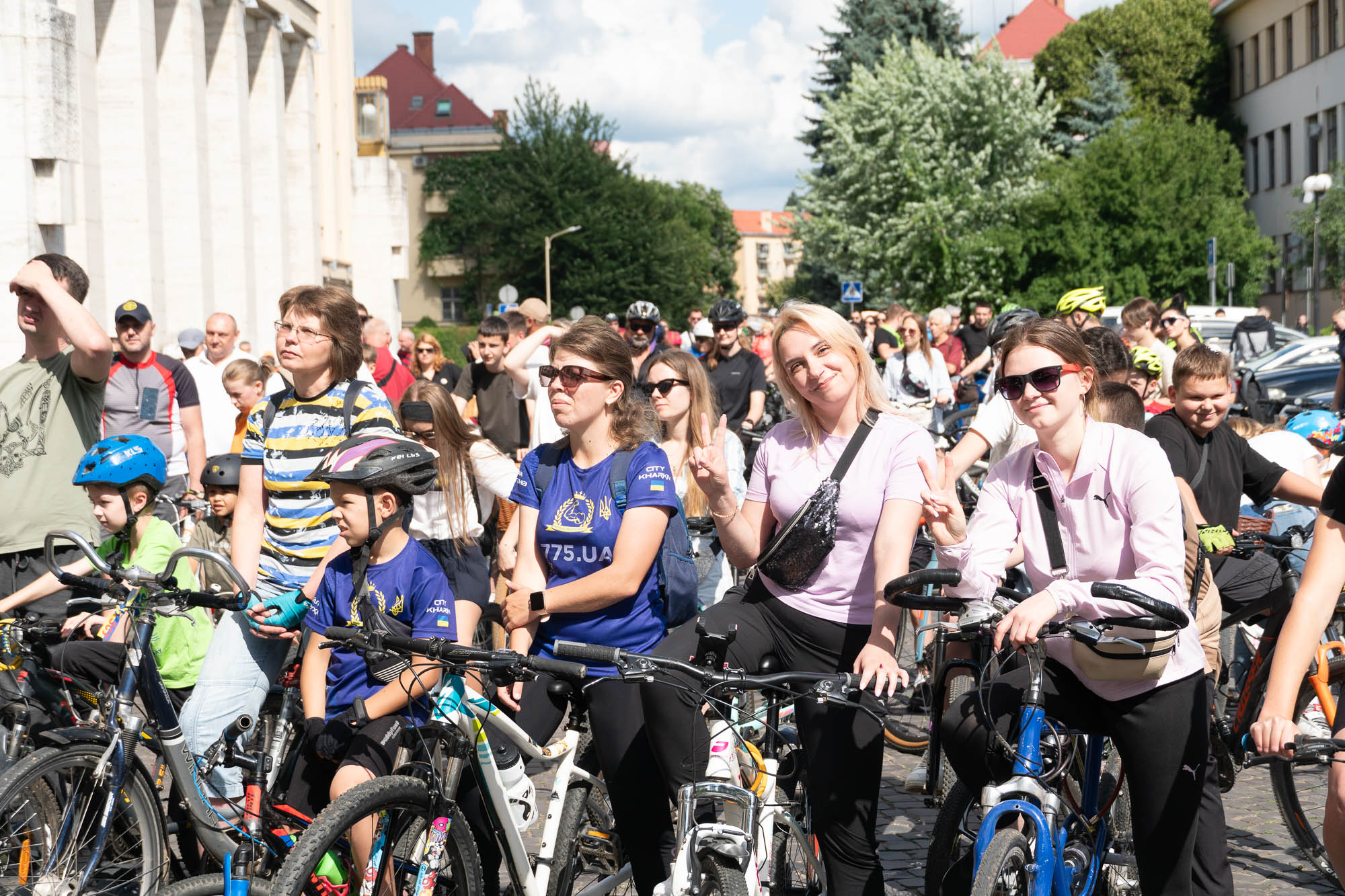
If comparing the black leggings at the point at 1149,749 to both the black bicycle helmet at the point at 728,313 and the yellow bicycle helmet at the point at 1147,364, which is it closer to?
the yellow bicycle helmet at the point at 1147,364

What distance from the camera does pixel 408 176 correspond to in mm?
77750

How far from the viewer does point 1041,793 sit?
11.7ft

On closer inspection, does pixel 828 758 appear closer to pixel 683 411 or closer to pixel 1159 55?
pixel 683 411

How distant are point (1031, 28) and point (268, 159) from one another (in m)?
70.4

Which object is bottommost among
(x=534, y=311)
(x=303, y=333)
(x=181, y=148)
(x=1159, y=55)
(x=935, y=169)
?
(x=303, y=333)

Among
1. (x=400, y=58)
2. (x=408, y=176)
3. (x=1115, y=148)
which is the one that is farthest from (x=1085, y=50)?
(x=400, y=58)

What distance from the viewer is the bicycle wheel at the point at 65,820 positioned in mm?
4121

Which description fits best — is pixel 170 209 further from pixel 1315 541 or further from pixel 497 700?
pixel 1315 541

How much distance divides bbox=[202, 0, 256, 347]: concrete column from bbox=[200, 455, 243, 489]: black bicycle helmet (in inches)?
853

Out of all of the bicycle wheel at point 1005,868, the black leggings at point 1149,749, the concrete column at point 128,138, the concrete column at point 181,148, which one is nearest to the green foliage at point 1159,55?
the concrete column at point 181,148

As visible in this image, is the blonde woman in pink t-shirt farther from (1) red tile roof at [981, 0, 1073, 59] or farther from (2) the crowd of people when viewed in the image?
(1) red tile roof at [981, 0, 1073, 59]

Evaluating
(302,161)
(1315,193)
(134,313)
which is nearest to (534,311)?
(134,313)

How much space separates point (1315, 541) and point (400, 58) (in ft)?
298

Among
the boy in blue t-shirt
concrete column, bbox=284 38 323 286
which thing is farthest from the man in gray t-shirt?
concrete column, bbox=284 38 323 286
